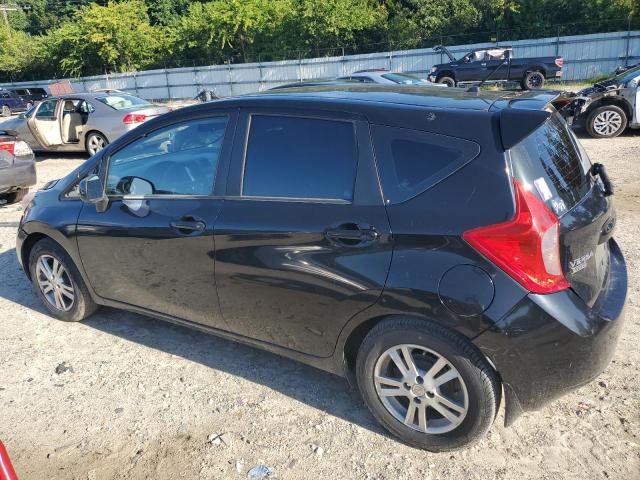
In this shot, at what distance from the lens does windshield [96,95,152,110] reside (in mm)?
12250

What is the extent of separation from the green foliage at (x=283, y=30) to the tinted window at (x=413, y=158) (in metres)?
32.9

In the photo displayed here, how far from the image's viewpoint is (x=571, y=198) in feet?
9.00

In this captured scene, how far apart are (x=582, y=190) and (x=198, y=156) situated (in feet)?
7.42

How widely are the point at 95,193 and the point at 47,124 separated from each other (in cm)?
1000

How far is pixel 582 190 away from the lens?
289cm

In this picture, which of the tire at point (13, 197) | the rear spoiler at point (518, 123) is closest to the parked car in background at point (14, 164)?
the tire at point (13, 197)

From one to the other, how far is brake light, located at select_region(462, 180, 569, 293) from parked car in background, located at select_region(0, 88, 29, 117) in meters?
36.2

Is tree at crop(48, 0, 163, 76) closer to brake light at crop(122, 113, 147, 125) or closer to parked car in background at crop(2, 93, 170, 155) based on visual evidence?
parked car in background at crop(2, 93, 170, 155)

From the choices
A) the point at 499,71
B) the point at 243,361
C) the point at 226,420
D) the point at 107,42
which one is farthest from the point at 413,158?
the point at 107,42

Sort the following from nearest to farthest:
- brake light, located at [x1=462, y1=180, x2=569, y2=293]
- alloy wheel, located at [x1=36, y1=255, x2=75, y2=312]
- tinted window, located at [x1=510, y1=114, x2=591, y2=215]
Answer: brake light, located at [x1=462, y1=180, x2=569, y2=293] → tinted window, located at [x1=510, y1=114, x2=591, y2=215] → alloy wheel, located at [x1=36, y1=255, x2=75, y2=312]

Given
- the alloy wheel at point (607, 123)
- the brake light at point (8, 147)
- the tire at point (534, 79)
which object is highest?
the brake light at point (8, 147)

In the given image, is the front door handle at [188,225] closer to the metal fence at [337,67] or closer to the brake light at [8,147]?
the brake light at [8,147]

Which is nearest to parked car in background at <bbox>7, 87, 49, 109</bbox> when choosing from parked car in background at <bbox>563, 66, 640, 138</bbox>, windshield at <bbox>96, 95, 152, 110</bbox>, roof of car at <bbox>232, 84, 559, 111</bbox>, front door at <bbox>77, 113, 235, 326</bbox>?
windshield at <bbox>96, 95, 152, 110</bbox>

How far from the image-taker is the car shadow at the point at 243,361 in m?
3.33
